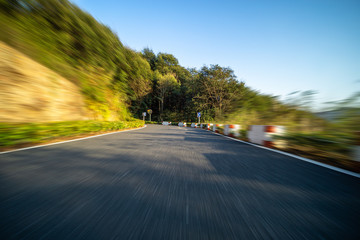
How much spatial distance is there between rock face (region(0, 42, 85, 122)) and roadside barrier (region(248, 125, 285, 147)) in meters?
8.48

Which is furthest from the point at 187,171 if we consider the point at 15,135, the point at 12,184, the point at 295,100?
the point at 295,100

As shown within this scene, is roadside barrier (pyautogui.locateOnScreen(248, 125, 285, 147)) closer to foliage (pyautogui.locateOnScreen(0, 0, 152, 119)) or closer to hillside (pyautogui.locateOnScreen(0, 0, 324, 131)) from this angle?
hillside (pyautogui.locateOnScreen(0, 0, 324, 131))

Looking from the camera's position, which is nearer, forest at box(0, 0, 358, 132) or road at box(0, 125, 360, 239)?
road at box(0, 125, 360, 239)

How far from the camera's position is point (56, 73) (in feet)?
22.7

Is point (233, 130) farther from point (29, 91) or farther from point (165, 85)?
point (165, 85)

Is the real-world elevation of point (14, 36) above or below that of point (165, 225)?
above

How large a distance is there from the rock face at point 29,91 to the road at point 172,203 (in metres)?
3.77

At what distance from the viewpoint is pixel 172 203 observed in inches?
56.2

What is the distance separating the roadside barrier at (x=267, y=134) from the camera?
4891mm

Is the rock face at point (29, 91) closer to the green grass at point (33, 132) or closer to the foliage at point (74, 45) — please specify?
the foliage at point (74, 45)

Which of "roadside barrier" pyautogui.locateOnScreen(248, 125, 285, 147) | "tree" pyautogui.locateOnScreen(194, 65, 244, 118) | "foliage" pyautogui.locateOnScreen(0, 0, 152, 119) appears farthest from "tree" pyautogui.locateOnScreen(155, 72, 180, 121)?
"roadside barrier" pyautogui.locateOnScreen(248, 125, 285, 147)

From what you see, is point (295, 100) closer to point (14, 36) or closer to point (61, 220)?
point (61, 220)

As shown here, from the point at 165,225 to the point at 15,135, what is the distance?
15.3 feet

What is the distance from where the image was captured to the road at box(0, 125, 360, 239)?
1.06 metres
